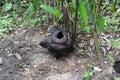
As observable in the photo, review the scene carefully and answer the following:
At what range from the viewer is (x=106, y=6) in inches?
122

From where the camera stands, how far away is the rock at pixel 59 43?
2424mm

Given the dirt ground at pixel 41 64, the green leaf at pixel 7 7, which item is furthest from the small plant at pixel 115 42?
the green leaf at pixel 7 7

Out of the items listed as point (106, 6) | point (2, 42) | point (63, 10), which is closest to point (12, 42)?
point (2, 42)

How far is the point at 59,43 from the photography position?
2.42 meters

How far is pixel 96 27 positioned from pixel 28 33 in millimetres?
871

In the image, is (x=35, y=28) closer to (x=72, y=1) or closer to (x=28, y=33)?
(x=28, y=33)

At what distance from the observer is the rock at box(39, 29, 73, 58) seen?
7.95 feet

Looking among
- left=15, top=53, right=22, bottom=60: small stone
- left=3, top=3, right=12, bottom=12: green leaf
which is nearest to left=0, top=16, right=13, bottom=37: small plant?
left=3, top=3, right=12, bottom=12: green leaf

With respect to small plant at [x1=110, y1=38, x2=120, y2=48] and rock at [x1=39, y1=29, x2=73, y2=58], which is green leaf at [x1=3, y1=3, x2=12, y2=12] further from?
small plant at [x1=110, y1=38, x2=120, y2=48]

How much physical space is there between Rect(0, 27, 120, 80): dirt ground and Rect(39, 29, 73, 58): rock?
0.06 meters

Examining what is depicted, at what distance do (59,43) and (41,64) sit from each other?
24 cm

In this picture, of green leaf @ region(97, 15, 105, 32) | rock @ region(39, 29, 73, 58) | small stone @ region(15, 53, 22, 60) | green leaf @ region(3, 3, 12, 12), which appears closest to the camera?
green leaf @ region(97, 15, 105, 32)

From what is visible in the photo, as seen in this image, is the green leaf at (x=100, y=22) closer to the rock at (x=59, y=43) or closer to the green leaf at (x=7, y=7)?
the rock at (x=59, y=43)

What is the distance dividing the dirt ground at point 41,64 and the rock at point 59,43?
0.06 metres
